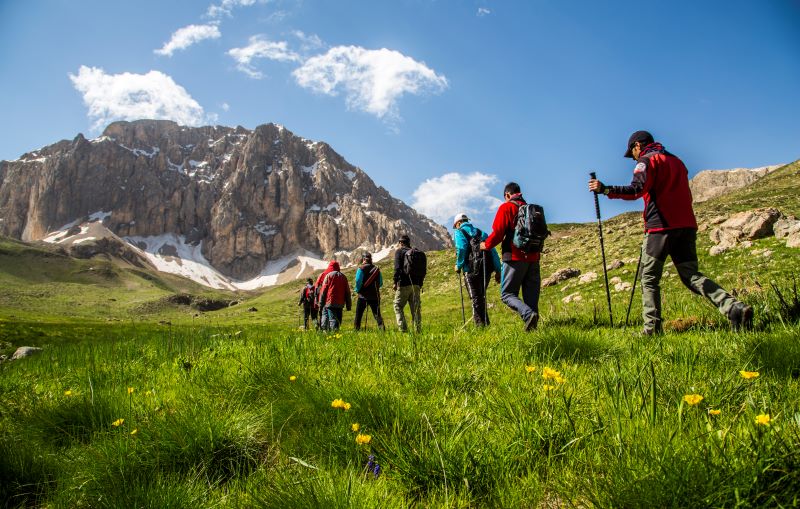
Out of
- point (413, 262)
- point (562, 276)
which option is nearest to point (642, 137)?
point (413, 262)

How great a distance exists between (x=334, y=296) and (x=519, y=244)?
9401 millimetres

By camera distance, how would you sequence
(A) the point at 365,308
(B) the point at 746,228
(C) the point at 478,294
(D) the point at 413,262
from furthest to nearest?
1. (B) the point at 746,228
2. (A) the point at 365,308
3. (D) the point at 413,262
4. (C) the point at 478,294

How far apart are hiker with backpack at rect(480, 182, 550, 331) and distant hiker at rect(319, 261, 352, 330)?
334 inches

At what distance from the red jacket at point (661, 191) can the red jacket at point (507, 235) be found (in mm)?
2435

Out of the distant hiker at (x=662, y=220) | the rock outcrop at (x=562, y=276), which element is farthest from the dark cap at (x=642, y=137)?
the rock outcrop at (x=562, y=276)

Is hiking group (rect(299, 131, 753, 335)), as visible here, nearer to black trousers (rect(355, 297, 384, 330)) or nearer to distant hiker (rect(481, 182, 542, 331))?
distant hiker (rect(481, 182, 542, 331))

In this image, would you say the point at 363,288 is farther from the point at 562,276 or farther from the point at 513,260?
the point at 562,276

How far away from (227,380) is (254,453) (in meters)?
1.76

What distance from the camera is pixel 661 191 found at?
23.7ft

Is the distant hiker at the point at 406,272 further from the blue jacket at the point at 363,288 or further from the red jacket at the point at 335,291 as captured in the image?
the red jacket at the point at 335,291

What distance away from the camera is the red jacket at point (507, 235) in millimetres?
9312

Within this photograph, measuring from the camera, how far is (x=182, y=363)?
5875 millimetres

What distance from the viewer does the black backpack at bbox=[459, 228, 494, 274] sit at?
1173 cm

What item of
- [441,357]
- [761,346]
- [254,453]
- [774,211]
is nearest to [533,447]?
[254,453]
